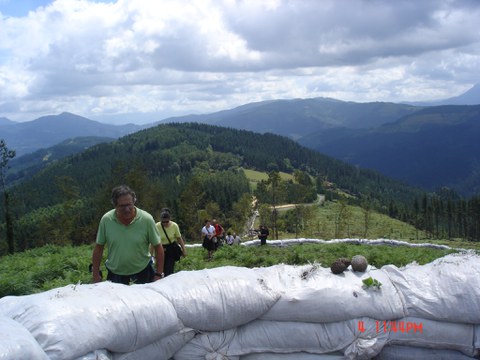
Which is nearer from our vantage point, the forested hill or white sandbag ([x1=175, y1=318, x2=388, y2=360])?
white sandbag ([x1=175, y1=318, x2=388, y2=360])

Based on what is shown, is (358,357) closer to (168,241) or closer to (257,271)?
(257,271)

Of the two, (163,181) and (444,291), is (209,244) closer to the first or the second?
(444,291)

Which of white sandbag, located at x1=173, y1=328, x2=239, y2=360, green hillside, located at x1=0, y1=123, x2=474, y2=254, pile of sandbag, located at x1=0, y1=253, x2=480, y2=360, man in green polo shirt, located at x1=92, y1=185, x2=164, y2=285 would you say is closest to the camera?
pile of sandbag, located at x1=0, y1=253, x2=480, y2=360

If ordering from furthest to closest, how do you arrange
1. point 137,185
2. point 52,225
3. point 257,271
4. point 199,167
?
1. point 199,167
2. point 52,225
3. point 137,185
4. point 257,271

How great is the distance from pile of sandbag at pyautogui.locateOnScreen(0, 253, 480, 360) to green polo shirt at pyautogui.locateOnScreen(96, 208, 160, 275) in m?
0.79

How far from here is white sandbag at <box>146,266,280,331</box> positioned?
5.04m

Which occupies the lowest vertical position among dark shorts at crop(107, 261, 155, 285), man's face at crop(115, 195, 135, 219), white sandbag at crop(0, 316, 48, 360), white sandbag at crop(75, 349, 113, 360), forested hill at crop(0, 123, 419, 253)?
forested hill at crop(0, 123, 419, 253)

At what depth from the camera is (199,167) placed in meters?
157

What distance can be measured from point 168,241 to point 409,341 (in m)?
5.22

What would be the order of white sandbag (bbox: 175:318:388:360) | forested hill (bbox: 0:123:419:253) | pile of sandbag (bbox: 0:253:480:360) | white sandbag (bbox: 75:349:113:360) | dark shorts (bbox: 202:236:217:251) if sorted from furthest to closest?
forested hill (bbox: 0:123:419:253)
dark shorts (bbox: 202:236:217:251)
white sandbag (bbox: 175:318:388:360)
pile of sandbag (bbox: 0:253:480:360)
white sandbag (bbox: 75:349:113:360)

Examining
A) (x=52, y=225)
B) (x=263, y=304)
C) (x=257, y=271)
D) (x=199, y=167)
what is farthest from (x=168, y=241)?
(x=199, y=167)

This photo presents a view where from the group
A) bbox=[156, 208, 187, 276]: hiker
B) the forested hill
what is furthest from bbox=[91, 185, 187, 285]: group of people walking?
the forested hill

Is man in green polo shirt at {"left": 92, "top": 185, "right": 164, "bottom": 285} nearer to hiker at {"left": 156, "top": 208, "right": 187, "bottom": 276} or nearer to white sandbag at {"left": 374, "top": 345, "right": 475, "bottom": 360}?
hiker at {"left": 156, "top": 208, "right": 187, "bottom": 276}

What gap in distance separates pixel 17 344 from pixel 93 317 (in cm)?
83
